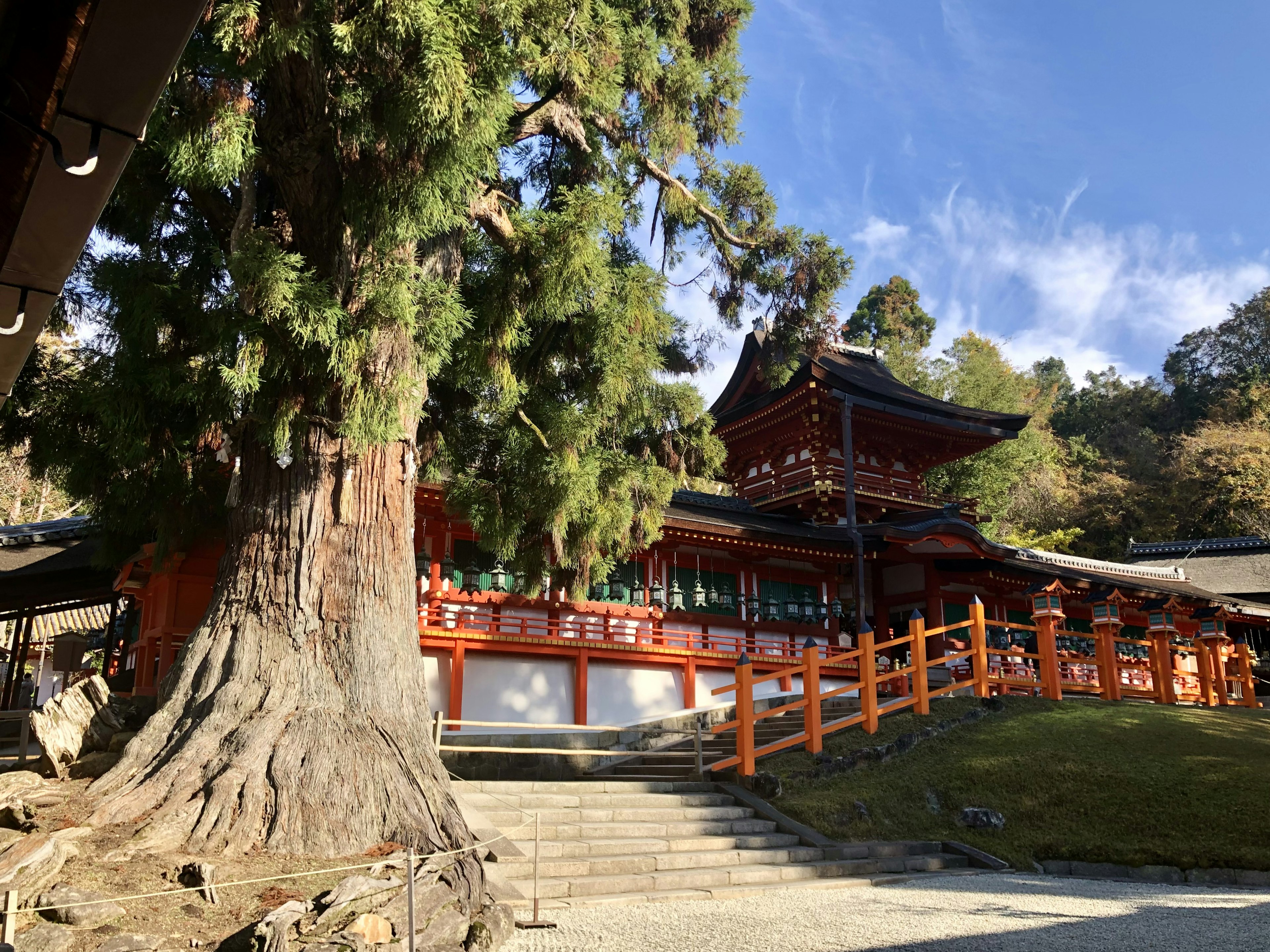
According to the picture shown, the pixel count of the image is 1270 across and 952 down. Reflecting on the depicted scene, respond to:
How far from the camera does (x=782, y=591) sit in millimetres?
17953

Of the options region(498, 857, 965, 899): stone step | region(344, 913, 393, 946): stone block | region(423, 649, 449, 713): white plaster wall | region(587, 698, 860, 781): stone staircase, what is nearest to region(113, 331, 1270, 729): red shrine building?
region(423, 649, 449, 713): white plaster wall

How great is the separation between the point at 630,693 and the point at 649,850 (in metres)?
6.71

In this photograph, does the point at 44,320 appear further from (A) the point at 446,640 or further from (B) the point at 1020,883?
(A) the point at 446,640

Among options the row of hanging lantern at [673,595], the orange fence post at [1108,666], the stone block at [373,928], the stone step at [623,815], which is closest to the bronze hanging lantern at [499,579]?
the row of hanging lantern at [673,595]

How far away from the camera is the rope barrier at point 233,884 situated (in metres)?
4.46

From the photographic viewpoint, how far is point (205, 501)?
34.8 ft

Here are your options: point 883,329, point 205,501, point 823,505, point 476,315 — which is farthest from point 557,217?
point 883,329

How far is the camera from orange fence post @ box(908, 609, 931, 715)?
40.8ft

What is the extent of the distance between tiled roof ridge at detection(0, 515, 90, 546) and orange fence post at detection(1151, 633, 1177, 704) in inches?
656

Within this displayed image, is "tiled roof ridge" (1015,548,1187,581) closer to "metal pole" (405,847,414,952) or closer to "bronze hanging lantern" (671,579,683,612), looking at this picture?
"bronze hanging lantern" (671,579,683,612)

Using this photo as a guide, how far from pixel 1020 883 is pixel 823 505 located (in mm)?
11320

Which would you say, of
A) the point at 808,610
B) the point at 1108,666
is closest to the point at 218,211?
the point at 808,610

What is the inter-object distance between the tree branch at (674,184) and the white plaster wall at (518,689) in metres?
6.92

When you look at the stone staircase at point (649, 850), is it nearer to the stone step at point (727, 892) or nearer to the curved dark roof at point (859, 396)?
the stone step at point (727, 892)
